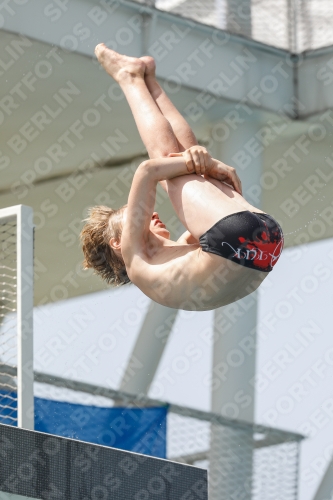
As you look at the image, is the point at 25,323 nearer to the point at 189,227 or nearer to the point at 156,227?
the point at 156,227

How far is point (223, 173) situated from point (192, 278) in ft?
1.73

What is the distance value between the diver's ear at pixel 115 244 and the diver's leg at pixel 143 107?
49cm

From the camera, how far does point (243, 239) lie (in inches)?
171

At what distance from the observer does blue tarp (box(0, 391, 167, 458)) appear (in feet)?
27.0

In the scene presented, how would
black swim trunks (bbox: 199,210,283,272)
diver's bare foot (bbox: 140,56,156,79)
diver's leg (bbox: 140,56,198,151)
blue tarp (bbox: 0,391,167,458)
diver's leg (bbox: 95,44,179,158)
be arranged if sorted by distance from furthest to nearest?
blue tarp (bbox: 0,391,167,458) → diver's bare foot (bbox: 140,56,156,79) → diver's leg (bbox: 140,56,198,151) → diver's leg (bbox: 95,44,179,158) → black swim trunks (bbox: 199,210,283,272)

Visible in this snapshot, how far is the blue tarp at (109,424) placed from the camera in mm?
8227

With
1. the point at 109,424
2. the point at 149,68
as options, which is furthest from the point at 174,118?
the point at 109,424

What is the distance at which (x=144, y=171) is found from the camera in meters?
4.36

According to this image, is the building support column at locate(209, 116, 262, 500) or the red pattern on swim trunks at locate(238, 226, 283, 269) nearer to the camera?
the red pattern on swim trunks at locate(238, 226, 283, 269)

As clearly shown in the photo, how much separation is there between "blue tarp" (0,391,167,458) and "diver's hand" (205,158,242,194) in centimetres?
407

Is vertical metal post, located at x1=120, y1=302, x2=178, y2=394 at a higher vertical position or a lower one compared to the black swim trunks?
lower

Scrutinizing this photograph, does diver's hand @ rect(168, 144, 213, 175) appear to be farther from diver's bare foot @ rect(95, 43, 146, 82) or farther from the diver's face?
diver's bare foot @ rect(95, 43, 146, 82)

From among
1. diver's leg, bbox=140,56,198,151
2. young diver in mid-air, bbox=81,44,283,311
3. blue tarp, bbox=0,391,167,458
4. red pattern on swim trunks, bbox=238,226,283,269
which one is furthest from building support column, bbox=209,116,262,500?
red pattern on swim trunks, bbox=238,226,283,269

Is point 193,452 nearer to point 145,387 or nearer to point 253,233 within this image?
point 145,387
